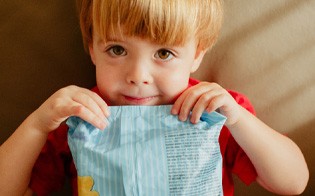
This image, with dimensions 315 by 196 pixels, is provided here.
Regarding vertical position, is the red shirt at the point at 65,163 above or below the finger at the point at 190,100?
below

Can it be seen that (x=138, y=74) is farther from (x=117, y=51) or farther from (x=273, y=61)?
(x=273, y=61)

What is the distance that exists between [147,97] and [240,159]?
220mm

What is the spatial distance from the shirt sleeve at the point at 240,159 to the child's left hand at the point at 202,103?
119 mm

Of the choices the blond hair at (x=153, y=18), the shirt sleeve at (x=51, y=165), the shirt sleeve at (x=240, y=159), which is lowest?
the shirt sleeve at (x=51, y=165)

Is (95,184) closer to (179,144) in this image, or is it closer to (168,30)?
(179,144)

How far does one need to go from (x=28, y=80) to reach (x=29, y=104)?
5 centimetres

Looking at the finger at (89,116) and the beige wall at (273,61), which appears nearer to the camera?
the finger at (89,116)

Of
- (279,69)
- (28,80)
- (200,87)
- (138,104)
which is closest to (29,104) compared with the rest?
(28,80)

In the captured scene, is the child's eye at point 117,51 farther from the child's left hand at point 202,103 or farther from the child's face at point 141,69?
the child's left hand at point 202,103

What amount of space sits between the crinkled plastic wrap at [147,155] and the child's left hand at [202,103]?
0.01 m

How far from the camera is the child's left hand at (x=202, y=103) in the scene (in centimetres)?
61

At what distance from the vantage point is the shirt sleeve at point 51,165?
0.73 metres

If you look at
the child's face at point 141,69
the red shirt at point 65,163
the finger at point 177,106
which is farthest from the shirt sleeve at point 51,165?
the finger at point 177,106

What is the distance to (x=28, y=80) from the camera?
0.81m
